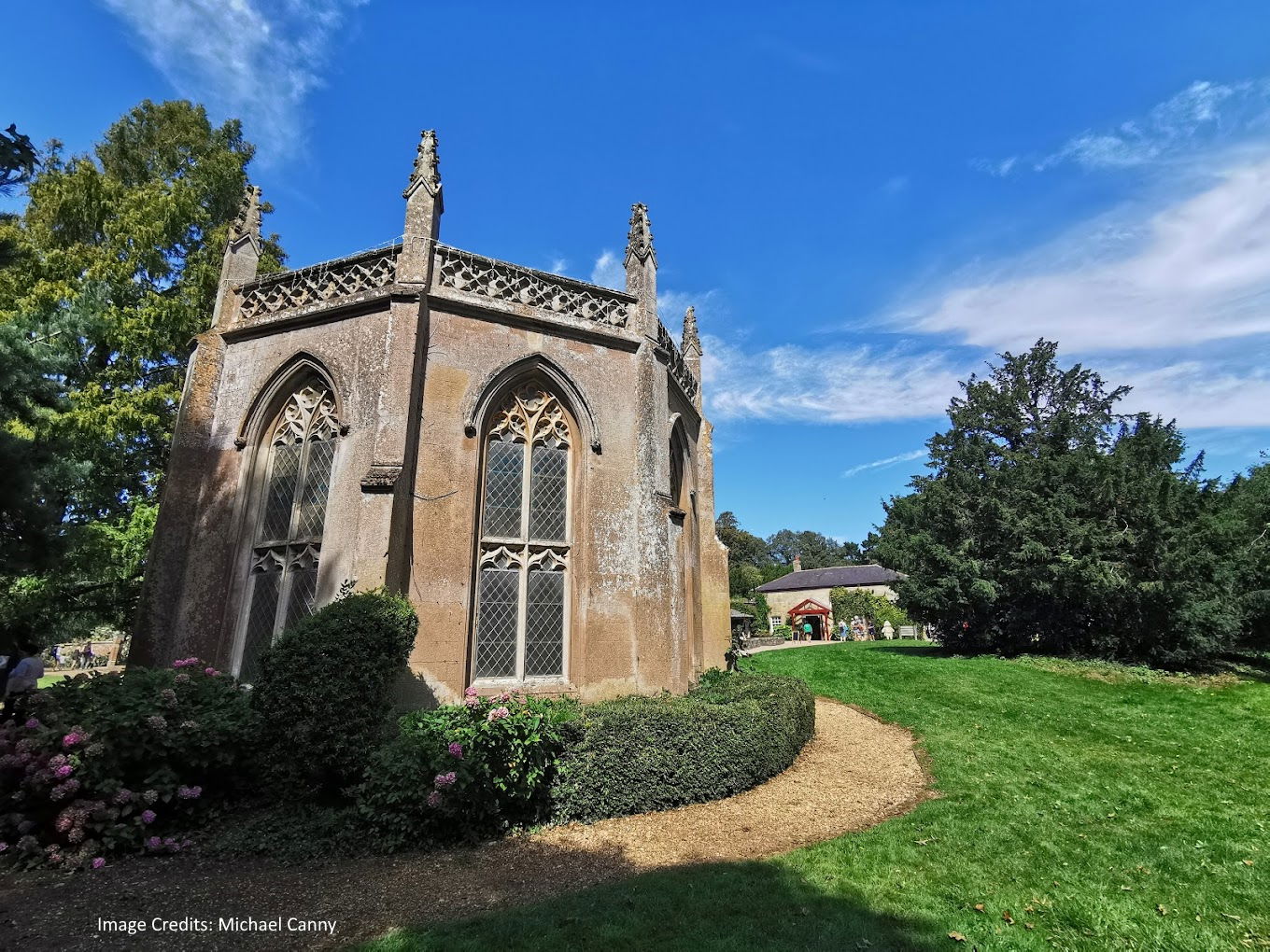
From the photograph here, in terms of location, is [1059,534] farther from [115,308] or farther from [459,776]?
[115,308]

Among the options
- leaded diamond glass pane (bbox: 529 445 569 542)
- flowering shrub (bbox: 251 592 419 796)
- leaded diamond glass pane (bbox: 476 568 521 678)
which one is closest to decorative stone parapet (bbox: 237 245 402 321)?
leaded diamond glass pane (bbox: 529 445 569 542)

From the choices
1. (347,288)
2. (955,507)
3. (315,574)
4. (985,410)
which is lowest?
(315,574)

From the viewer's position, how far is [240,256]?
11.2 metres

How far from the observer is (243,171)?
20.0 metres

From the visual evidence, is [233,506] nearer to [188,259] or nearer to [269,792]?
[269,792]

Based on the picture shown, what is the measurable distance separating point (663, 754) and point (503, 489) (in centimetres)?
466

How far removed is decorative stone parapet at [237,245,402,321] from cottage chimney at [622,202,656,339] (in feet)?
13.4

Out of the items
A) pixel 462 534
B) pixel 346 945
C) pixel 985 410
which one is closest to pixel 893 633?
pixel 985 410

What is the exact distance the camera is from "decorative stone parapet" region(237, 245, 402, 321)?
1007cm

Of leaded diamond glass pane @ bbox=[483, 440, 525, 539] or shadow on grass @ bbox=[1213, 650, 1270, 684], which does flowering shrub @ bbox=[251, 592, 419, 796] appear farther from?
shadow on grass @ bbox=[1213, 650, 1270, 684]

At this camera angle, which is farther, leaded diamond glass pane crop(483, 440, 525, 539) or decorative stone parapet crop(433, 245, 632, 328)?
decorative stone parapet crop(433, 245, 632, 328)

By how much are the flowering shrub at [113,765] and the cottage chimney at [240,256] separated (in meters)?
6.55

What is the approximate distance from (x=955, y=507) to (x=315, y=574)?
73.1 feet

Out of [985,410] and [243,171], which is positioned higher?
[243,171]
